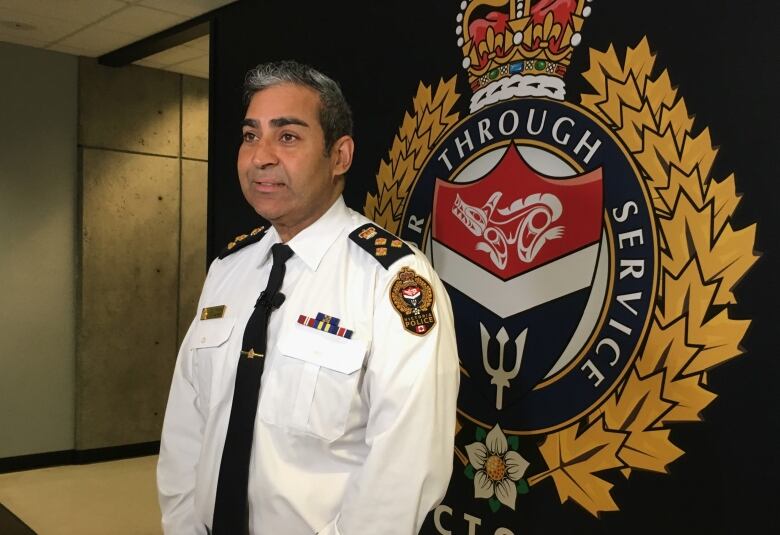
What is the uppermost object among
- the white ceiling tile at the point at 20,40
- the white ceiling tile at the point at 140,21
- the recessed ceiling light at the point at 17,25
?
the white ceiling tile at the point at 140,21

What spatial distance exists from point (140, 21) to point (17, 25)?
77 centimetres

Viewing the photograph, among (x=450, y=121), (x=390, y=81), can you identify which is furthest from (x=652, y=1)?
(x=390, y=81)

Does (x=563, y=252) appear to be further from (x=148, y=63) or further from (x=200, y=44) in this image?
(x=148, y=63)

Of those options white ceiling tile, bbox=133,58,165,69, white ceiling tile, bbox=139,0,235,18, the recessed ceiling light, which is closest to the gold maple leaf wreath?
white ceiling tile, bbox=139,0,235,18

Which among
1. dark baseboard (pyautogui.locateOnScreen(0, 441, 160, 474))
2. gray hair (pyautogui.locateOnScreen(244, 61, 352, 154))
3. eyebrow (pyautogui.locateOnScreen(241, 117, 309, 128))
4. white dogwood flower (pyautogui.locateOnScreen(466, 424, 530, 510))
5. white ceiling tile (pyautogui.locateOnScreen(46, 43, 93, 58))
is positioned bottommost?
dark baseboard (pyautogui.locateOnScreen(0, 441, 160, 474))

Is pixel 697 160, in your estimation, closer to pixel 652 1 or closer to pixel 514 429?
pixel 652 1

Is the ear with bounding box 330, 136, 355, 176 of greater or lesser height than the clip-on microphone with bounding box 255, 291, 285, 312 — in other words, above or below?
above

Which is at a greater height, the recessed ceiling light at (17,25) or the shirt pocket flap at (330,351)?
the recessed ceiling light at (17,25)

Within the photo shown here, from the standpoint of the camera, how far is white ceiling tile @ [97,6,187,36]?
442 centimetres

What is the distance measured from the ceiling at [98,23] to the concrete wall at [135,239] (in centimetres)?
33

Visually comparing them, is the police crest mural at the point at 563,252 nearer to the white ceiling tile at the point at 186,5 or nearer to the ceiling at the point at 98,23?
the white ceiling tile at the point at 186,5

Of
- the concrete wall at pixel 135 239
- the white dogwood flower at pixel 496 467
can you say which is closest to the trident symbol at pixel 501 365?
the white dogwood flower at pixel 496 467

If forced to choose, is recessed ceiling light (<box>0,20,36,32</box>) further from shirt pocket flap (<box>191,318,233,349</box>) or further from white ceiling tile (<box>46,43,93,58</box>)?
shirt pocket flap (<box>191,318,233,349</box>)

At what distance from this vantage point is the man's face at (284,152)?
5.76ft
